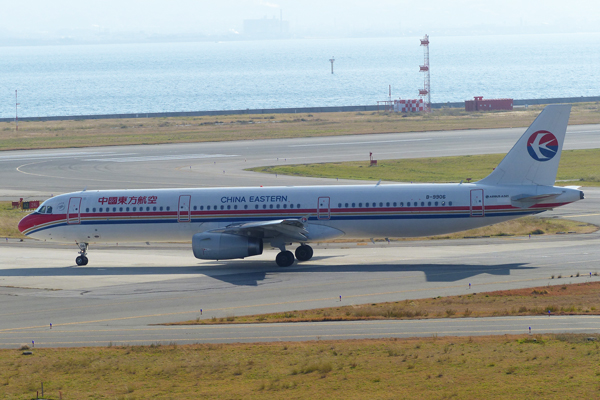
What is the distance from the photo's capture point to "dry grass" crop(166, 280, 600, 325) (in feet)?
95.0

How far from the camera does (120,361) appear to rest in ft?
77.4

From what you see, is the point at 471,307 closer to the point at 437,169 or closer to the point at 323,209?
the point at 323,209

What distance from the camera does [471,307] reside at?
30391 mm

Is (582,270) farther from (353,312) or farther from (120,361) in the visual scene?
(120,361)

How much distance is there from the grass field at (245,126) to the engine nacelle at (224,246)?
73543mm

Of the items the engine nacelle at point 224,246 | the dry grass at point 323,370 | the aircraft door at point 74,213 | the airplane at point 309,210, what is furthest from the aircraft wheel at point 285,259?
the dry grass at point 323,370

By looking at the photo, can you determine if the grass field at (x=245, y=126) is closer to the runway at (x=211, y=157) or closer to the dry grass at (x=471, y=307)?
the runway at (x=211, y=157)

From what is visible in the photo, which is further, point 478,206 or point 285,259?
point 285,259

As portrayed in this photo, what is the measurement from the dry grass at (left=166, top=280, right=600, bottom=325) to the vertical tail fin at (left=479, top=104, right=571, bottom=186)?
30.7 ft

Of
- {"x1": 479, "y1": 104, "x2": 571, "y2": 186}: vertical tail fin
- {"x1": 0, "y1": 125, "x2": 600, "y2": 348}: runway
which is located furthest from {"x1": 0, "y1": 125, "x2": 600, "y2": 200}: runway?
{"x1": 479, "y1": 104, "x2": 571, "y2": 186}: vertical tail fin

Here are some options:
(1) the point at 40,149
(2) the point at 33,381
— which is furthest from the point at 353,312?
(1) the point at 40,149

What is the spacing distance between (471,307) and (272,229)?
14.3 m

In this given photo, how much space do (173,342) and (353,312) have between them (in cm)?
777

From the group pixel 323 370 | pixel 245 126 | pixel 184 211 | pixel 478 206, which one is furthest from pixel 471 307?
pixel 245 126
